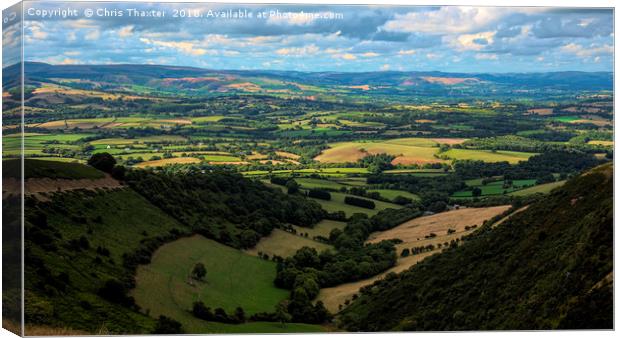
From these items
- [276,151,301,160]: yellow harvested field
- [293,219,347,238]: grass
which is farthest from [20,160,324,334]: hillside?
[276,151,301,160]: yellow harvested field

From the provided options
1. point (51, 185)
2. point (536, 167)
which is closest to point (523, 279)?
point (51, 185)

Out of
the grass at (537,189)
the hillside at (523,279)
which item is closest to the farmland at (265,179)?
the grass at (537,189)

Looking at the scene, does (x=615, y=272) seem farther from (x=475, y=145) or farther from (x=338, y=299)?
(x=475, y=145)

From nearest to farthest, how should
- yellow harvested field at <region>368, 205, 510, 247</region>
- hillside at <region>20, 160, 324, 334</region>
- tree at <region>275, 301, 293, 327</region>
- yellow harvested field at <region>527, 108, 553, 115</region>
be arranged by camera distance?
1. hillside at <region>20, 160, 324, 334</region>
2. tree at <region>275, 301, 293, 327</region>
3. yellow harvested field at <region>368, 205, 510, 247</region>
4. yellow harvested field at <region>527, 108, 553, 115</region>

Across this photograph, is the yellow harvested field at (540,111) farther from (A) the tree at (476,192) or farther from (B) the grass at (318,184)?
(B) the grass at (318,184)

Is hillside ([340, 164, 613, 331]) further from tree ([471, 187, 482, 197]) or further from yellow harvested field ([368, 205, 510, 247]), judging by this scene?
tree ([471, 187, 482, 197])

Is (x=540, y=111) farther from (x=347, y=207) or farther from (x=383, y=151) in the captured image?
(x=383, y=151)

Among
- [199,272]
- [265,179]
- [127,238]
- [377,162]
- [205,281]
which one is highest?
[377,162]
